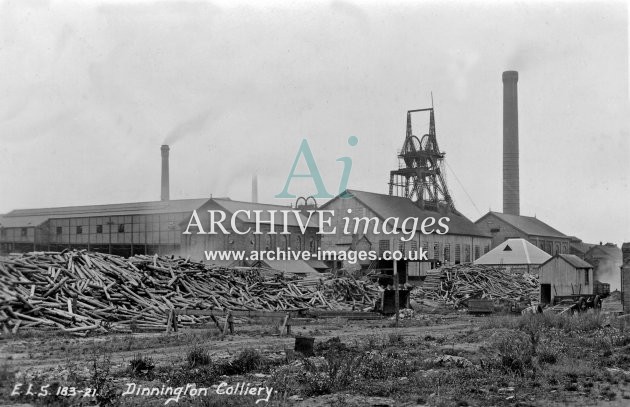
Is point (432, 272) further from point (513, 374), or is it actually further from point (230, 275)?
point (513, 374)

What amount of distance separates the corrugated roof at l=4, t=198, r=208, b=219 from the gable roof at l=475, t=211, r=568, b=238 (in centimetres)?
3236

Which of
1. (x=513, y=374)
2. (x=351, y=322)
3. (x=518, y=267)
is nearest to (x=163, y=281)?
(x=351, y=322)

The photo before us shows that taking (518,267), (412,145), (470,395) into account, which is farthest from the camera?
(412,145)

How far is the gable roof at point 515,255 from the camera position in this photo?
49.7m

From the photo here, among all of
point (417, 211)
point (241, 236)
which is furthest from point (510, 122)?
point (241, 236)

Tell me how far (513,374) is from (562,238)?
6951cm

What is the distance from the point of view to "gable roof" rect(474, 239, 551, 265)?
49.7 metres

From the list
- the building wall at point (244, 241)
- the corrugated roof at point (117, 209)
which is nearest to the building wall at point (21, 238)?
the corrugated roof at point (117, 209)

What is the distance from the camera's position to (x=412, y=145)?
5788cm

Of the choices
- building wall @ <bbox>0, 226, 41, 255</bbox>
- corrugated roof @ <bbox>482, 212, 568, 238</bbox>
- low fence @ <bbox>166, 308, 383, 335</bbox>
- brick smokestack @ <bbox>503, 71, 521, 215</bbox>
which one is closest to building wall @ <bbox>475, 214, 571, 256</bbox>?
corrugated roof @ <bbox>482, 212, 568, 238</bbox>

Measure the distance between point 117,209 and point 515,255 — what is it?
3204cm

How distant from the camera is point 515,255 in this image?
165ft

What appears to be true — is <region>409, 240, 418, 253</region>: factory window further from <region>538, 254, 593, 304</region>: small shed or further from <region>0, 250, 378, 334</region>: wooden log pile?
<region>0, 250, 378, 334</region>: wooden log pile
